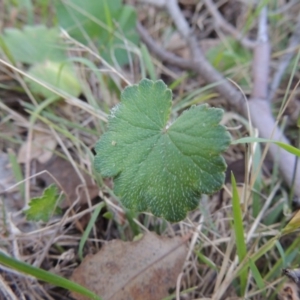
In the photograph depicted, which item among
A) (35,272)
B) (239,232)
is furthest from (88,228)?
(239,232)

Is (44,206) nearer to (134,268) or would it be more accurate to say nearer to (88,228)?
(88,228)

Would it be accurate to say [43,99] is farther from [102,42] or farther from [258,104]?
[258,104]

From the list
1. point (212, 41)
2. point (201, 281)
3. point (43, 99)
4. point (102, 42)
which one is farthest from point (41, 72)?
point (201, 281)

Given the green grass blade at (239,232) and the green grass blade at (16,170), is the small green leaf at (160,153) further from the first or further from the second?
the green grass blade at (16,170)

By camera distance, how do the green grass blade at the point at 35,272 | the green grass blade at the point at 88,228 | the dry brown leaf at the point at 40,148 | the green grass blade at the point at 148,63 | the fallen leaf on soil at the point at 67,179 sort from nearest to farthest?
the green grass blade at the point at 35,272
the green grass blade at the point at 88,228
the fallen leaf on soil at the point at 67,179
the dry brown leaf at the point at 40,148
the green grass blade at the point at 148,63

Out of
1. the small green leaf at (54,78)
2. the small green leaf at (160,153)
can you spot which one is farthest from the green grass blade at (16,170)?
the small green leaf at (160,153)

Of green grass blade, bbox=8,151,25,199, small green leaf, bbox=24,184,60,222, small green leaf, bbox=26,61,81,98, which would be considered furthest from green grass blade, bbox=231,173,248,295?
small green leaf, bbox=26,61,81,98
